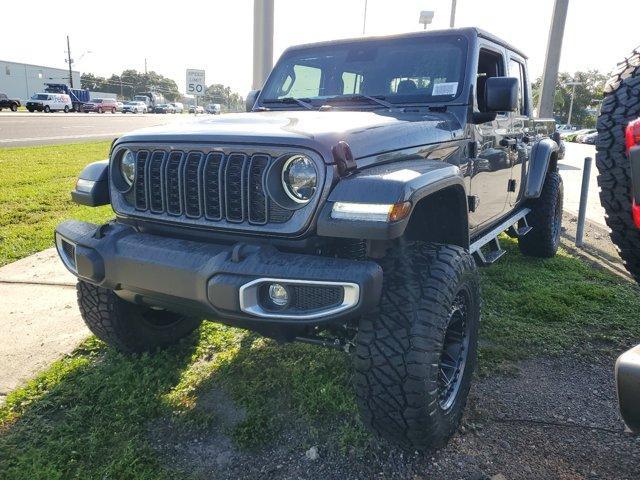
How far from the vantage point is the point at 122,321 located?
2877 mm

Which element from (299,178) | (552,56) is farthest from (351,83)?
(552,56)

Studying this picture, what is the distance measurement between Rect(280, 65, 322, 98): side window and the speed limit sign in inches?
443

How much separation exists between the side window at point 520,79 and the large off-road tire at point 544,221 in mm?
926

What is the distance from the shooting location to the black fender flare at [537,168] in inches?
182

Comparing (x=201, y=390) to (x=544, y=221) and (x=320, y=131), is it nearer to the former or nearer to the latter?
(x=320, y=131)

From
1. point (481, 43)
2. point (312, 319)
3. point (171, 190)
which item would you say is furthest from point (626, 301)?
point (171, 190)

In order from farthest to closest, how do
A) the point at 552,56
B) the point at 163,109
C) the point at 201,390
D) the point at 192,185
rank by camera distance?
1. the point at 163,109
2. the point at 552,56
3. the point at 201,390
4. the point at 192,185

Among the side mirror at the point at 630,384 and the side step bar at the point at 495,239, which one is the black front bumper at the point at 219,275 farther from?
the side step bar at the point at 495,239

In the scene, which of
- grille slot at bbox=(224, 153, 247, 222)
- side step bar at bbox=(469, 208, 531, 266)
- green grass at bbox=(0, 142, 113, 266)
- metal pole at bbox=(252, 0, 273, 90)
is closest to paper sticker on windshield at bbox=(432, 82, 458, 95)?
side step bar at bbox=(469, 208, 531, 266)

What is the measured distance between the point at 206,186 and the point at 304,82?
176cm

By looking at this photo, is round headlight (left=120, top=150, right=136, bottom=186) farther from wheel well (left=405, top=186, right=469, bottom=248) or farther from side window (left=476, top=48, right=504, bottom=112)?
side window (left=476, top=48, right=504, bottom=112)

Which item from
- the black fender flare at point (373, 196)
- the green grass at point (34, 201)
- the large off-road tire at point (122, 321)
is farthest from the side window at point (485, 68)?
the green grass at point (34, 201)

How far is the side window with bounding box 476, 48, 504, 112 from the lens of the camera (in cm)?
331

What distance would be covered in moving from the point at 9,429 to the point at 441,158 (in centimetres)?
260
